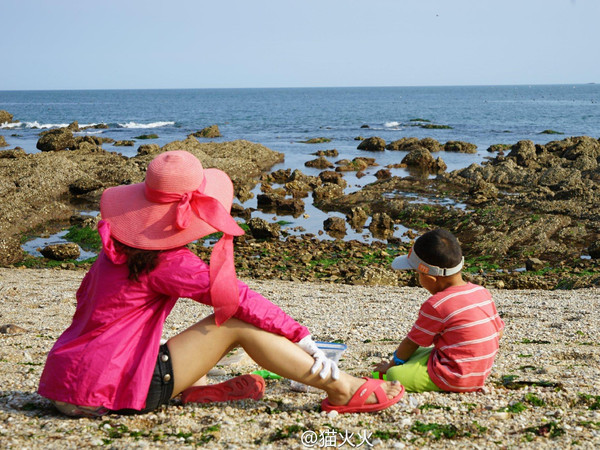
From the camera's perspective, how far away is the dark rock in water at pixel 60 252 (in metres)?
13.4

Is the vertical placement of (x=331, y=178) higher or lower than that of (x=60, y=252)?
higher

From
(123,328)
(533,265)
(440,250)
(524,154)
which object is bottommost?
(533,265)

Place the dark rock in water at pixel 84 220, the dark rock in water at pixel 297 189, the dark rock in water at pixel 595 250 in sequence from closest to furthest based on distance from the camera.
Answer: the dark rock in water at pixel 595 250 < the dark rock in water at pixel 84 220 < the dark rock in water at pixel 297 189

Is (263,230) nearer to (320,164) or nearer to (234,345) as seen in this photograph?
(234,345)

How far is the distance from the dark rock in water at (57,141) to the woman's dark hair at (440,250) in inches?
1326

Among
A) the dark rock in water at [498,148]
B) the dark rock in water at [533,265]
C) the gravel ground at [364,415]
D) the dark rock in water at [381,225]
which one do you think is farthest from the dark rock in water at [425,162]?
the gravel ground at [364,415]

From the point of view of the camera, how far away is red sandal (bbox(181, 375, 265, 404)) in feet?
13.1

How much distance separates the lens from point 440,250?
13.6 feet

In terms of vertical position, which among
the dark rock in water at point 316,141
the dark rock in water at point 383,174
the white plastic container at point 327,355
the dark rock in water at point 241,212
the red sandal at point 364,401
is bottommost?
the dark rock in water at point 241,212

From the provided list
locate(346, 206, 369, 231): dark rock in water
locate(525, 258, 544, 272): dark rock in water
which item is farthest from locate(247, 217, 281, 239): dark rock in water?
locate(525, 258, 544, 272): dark rock in water

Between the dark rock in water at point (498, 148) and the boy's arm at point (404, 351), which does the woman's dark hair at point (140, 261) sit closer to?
the boy's arm at point (404, 351)

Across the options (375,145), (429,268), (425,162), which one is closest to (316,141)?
(375,145)

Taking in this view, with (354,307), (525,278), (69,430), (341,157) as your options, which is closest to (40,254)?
(354,307)

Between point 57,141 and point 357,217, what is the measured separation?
76.0 ft
